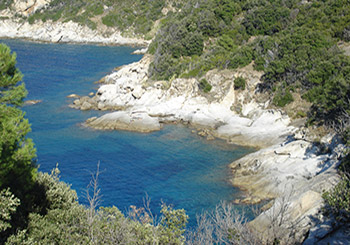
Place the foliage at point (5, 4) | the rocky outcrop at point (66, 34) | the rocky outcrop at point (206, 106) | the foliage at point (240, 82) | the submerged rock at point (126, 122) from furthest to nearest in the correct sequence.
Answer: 1. the foliage at point (5, 4)
2. the rocky outcrop at point (66, 34)
3. the foliage at point (240, 82)
4. the submerged rock at point (126, 122)
5. the rocky outcrop at point (206, 106)

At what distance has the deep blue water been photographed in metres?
29.6

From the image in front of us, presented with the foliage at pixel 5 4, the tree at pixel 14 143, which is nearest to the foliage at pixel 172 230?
the tree at pixel 14 143

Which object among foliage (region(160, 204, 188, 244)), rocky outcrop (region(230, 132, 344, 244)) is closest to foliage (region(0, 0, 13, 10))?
rocky outcrop (region(230, 132, 344, 244))

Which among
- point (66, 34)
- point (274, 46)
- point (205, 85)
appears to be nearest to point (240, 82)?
point (205, 85)

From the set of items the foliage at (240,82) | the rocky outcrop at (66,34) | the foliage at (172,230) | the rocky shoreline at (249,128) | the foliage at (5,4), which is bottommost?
the rocky outcrop at (66,34)

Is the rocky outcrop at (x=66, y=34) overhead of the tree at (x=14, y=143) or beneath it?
beneath

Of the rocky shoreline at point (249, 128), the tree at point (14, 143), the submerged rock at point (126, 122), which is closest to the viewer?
the tree at point (14, 143)

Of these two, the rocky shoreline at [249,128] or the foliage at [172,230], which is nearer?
the foliage at [172,230]

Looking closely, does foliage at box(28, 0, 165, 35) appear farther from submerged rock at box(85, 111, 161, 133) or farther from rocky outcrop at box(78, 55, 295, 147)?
submerged rock at box(85, 111, 161, 133)

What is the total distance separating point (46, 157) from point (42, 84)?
3224 cm

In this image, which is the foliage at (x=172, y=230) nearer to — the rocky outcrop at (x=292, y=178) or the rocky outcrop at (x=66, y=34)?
the rocky outcrop at (x=292, y=178)

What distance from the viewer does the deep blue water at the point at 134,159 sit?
29.6 metres

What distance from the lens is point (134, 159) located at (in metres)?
36.5

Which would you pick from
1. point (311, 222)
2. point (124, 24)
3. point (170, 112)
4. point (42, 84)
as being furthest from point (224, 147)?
point (124, 24)
